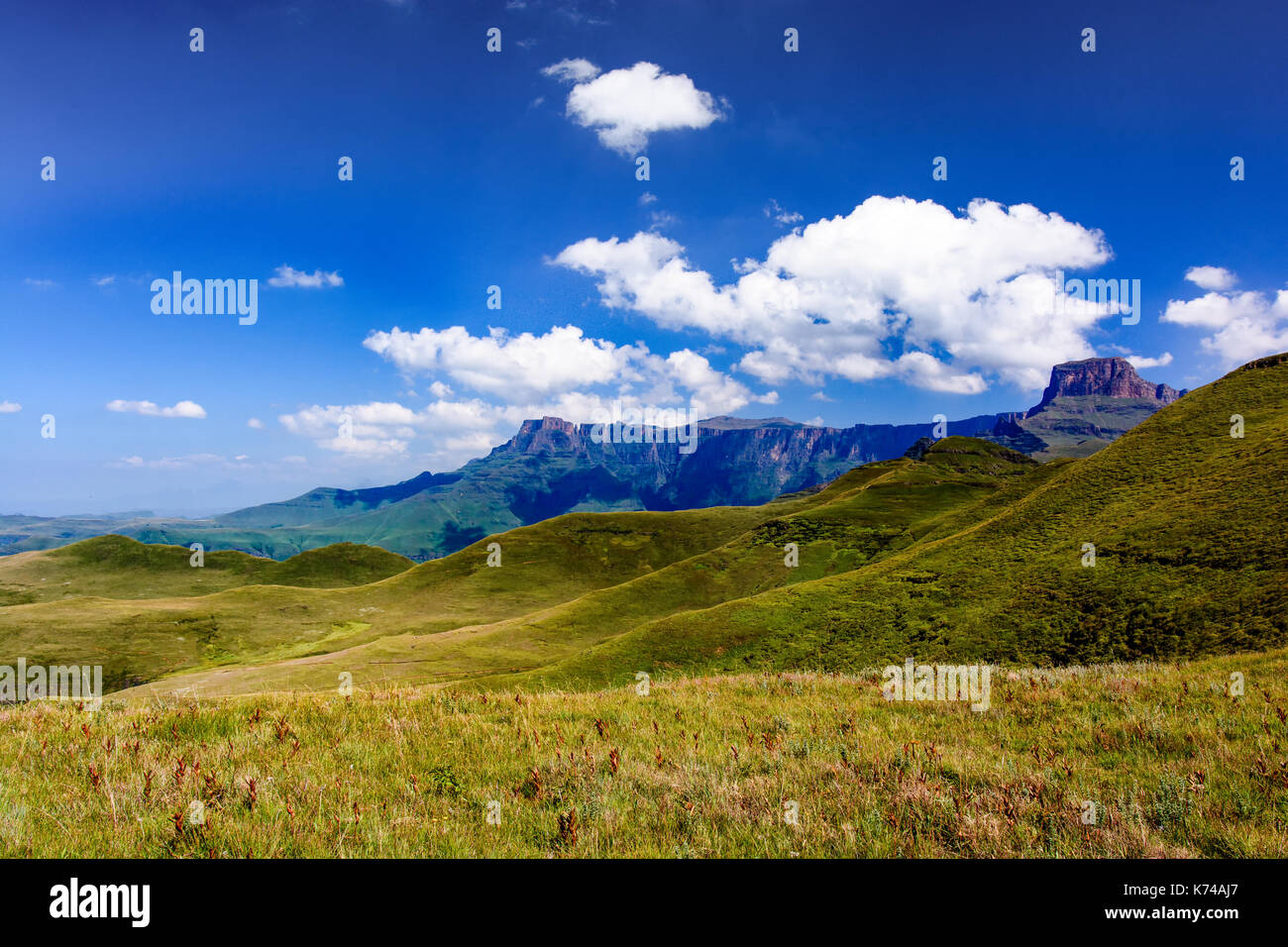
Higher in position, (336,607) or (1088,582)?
(1088,582)

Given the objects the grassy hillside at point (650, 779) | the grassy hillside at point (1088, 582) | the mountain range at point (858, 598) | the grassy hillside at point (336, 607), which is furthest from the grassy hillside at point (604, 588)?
the grassy hillside at point (650, 779)

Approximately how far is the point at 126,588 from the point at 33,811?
826 ft

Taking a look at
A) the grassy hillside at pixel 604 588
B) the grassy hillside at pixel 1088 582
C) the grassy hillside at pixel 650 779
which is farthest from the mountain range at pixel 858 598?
the grassy hillside at pixel 650 779

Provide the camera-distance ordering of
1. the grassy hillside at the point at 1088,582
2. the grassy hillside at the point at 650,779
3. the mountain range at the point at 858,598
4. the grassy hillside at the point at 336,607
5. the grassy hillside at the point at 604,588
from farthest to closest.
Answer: the grassy hillside at the point at 336,607, the grassy hillside at the point at 604,588, the mountain range at the point at 858,598, the grassy hillside at the point at 1088,582, the grassy hillside at the point at 650,779

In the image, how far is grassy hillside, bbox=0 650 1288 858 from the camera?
5383 mm

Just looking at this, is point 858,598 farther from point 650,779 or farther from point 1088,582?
point 650,779

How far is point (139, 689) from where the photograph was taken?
89500 millimetres

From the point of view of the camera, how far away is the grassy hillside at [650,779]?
212 inches

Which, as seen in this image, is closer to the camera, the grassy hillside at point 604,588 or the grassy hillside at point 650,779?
the grassy hillside at point 650,779

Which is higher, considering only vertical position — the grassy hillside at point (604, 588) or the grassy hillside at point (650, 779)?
the grassy hillside at point (650, 779)

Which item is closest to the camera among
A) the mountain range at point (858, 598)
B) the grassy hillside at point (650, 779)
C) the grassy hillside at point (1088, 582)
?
the grassy hillside at point (650, 779)

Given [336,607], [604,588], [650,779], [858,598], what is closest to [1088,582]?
[858,598]

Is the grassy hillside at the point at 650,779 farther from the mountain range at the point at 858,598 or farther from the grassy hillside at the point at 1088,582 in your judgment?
the grassy hillside at the point at 1088,582

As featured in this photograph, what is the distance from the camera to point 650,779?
23.4 feet
